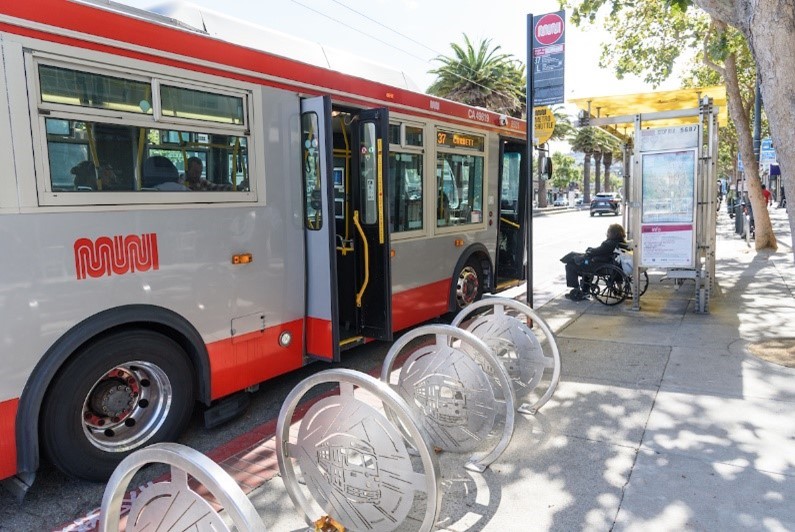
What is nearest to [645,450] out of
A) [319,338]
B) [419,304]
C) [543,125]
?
[319,338]

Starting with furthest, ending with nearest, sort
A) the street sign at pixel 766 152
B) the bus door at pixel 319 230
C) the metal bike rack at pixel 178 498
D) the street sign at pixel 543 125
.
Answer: the street sign at pixel 766 152, the street sign at pixel 543 125, the bus door at pixel 319 230, the metal bike rack at pixel 178 498

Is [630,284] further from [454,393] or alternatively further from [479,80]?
[479,80]

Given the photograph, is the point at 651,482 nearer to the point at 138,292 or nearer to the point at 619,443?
the point at 619,443

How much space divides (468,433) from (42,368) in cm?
267

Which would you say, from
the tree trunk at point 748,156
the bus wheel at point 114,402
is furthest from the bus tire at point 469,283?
the tree trunk at point 748,156

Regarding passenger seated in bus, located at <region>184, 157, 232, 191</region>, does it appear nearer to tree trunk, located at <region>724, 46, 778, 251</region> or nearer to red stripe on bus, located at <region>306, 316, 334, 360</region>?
red stripe on bus, located at <region>306, 316, 334, 360</region>

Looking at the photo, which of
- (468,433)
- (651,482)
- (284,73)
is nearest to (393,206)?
(284,73)

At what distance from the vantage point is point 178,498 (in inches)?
88.3

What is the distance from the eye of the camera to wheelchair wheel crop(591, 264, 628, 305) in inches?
346

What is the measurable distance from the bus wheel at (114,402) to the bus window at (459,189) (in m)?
3.93

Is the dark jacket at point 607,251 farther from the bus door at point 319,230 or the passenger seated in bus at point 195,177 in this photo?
the passenger seated in bus at point 195,177

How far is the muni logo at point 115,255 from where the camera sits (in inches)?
140

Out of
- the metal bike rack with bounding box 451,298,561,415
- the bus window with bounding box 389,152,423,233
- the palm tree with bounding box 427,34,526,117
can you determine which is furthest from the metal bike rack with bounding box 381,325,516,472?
the palm tree with bounding box 427,34,526,117

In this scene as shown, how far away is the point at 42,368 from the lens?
3.37m
